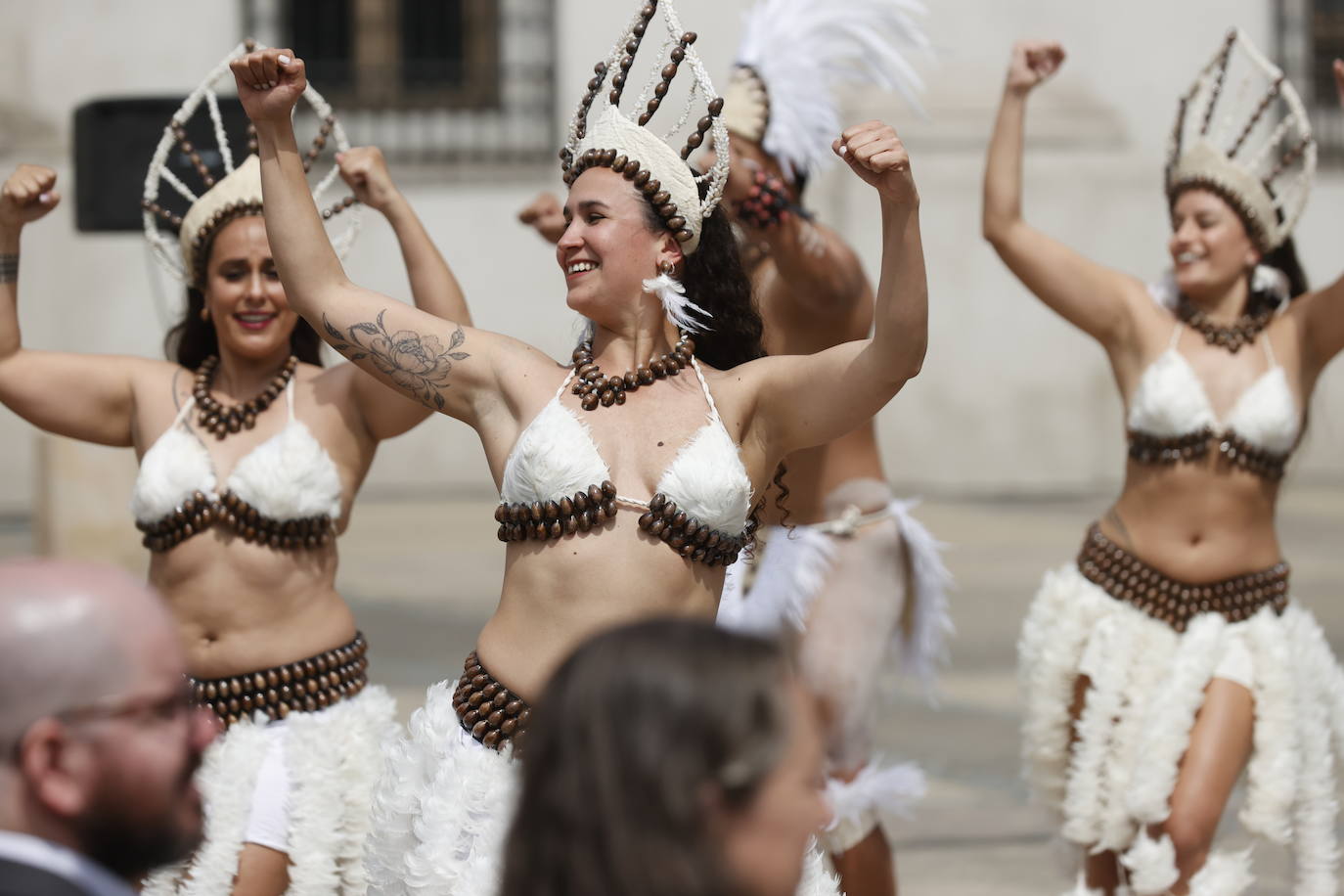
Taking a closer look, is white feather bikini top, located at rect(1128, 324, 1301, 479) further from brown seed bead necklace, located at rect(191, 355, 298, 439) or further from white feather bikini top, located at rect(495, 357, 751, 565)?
brown seed bead necklace, located at rect(191, 355, 298, 439)

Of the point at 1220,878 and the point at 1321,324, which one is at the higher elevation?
the point at 1321,324

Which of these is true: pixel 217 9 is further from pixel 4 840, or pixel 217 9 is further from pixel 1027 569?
pixel 4 840

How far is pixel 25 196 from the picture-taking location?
4039mm

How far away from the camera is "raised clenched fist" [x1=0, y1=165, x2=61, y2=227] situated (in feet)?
13.3

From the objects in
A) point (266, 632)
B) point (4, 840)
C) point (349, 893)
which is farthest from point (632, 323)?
point (4, 840)

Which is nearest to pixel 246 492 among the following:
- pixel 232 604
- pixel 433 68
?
pixel 232 604

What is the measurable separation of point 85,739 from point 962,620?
7804 millimetres

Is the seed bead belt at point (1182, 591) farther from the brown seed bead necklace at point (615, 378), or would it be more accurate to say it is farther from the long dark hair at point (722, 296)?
the brown seed bead necklace at point (615, 378)

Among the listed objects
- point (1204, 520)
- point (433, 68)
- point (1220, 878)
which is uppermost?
point (1204, 520)

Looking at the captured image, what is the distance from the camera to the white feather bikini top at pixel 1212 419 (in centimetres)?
493

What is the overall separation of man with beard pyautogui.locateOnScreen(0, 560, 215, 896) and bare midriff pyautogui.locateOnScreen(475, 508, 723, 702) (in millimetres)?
1418

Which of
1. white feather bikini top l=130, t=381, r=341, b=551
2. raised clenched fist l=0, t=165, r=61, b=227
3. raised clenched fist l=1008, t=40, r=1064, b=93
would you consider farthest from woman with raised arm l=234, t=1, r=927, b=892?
raised clenched fist l=1008, t=40, r=1064, b=93

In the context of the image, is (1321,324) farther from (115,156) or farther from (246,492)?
(115,156)

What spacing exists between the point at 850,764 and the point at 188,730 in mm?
3386
